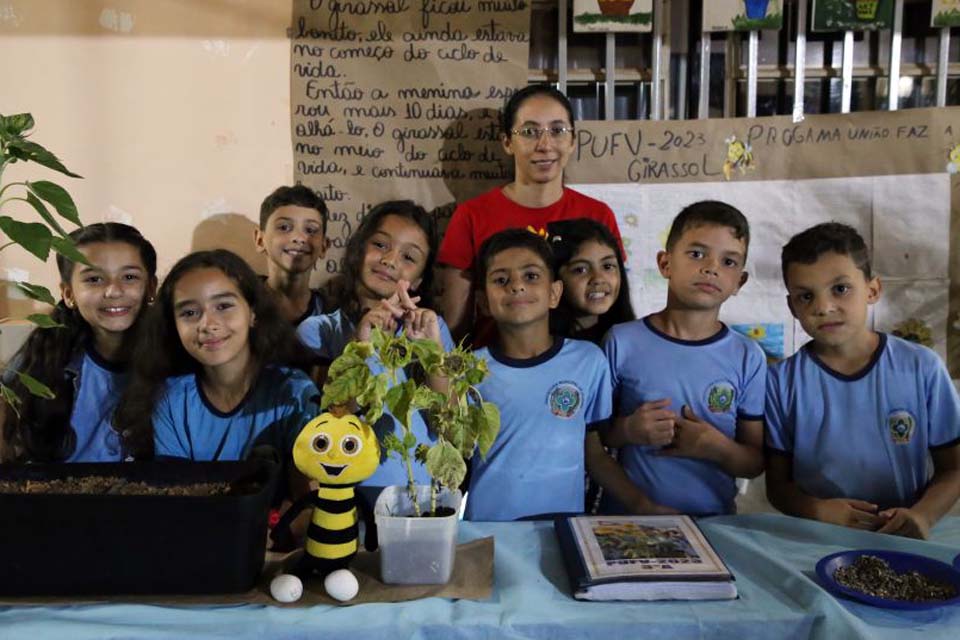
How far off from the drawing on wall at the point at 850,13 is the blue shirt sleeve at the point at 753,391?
1035mm

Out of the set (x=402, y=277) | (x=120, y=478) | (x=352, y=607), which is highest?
(x=402, y=277)

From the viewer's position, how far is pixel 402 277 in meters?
1.48

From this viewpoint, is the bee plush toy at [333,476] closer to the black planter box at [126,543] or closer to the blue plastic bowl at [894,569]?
the black planter box at [126,543]

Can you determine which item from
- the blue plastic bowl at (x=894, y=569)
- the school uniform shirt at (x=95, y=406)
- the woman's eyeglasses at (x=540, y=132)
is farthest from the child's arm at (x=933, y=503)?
the school uniform shirt at (x=95, y=406)

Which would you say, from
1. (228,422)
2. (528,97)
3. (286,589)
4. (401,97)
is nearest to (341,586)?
(286,589)

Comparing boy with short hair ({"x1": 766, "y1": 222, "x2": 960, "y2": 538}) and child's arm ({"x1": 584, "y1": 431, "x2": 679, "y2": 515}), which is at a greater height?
boy with short hair ({"x1": 766, "y1": 222, "x2": 960, "y2": 538})

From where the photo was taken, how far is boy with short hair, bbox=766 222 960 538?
1.24 m

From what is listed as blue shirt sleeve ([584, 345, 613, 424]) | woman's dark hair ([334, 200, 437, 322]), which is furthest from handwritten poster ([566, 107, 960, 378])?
blue shirt sleeve ([584, 345, 613, 424])

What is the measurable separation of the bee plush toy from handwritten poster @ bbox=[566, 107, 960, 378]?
1183mm

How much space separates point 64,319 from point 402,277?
0.67 m

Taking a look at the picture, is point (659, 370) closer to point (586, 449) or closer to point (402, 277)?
point (586, 449)

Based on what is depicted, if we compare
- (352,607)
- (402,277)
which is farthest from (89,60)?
(352,607)

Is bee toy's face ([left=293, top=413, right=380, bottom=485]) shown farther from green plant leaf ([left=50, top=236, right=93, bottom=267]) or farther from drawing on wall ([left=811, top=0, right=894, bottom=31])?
drawing on wall ([left=811, top=0, right=894, bottom=31])

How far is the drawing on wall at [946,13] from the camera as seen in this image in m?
1.83
